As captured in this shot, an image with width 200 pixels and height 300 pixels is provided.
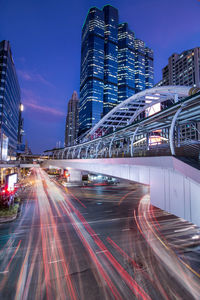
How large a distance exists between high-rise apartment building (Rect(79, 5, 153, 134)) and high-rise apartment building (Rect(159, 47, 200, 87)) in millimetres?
50182

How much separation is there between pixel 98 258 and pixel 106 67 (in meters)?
178

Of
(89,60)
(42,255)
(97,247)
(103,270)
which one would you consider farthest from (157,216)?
(89,60)

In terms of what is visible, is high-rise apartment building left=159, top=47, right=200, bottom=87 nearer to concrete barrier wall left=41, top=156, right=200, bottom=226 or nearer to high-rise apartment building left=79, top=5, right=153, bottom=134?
high-rise apartment building left=79, top=5, right=153, bottom=134

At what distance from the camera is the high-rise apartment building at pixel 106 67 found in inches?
5891

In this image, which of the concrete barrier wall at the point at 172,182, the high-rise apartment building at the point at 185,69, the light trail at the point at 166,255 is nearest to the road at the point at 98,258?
the light trail at the point at 166,255

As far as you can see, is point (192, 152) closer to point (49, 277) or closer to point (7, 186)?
point (49, 277)

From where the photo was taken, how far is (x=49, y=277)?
773 centimetres

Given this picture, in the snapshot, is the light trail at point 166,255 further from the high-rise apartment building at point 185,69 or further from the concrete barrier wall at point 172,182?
the high-rise apartment building at point 185,69

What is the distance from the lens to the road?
23.1 ft

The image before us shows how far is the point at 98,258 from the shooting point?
370 inches

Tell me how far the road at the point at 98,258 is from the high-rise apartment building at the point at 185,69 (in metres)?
111

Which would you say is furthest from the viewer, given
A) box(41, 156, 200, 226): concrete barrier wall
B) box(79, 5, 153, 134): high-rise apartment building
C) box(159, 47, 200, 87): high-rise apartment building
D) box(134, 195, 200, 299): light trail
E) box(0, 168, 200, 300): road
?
box(79, 5, 153, 134): high-rise apartment building

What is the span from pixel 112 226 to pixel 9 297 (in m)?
9.59

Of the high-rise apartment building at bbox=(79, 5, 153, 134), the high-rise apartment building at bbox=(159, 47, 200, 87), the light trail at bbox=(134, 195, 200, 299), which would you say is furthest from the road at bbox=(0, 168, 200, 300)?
the high-rise apartment building at bbox=(79, 5, 153, 134)
